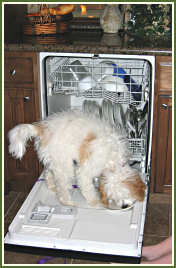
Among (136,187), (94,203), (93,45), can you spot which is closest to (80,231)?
(94,203)

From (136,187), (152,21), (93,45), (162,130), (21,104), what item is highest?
(152,21)

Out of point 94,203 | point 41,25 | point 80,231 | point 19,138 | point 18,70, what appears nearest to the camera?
point 80,231

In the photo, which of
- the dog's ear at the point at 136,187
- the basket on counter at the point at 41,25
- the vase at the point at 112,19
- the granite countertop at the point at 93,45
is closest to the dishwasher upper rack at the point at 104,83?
the granite countertop at the point at 93,45

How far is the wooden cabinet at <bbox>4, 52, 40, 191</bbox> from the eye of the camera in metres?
1.94

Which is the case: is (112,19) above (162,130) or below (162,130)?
above

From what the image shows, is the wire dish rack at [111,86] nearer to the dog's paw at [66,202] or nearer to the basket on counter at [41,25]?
the basket on counter at [41,25]

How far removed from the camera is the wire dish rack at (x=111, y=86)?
1.98 meters

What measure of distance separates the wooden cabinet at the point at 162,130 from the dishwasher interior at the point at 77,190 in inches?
1.6

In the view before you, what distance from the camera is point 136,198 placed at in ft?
5.62

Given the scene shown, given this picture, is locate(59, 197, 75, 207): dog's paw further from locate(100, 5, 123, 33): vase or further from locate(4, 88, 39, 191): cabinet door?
locate(100, 5, 123, 33): vase

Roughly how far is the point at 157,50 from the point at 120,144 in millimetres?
540

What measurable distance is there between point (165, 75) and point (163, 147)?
1.45 ft

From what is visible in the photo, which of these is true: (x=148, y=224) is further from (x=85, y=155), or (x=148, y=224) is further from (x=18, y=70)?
→ (x=18, y=70)

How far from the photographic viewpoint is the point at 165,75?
73.2 inches
